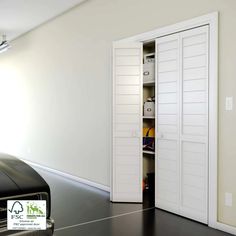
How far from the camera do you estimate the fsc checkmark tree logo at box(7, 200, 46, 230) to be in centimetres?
157

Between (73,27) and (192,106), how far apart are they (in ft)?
9.63

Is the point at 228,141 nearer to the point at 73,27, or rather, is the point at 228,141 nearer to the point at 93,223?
the point at 93,223

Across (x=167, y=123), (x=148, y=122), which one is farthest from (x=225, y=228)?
(x=148, y=122)

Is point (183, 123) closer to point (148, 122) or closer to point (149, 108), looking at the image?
point (149, 108)

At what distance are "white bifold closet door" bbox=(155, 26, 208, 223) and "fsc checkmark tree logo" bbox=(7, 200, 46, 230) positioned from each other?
78.9 inches

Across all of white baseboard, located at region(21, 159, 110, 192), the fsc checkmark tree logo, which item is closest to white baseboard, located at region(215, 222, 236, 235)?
white baseboard, located at region(21, 159, 110, 192)

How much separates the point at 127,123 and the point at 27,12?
3060 mm

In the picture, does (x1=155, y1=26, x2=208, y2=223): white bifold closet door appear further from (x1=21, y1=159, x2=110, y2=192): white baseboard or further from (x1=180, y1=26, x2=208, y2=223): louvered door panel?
(x1=21, y1=159, x2=110, y2=192): white baseboard

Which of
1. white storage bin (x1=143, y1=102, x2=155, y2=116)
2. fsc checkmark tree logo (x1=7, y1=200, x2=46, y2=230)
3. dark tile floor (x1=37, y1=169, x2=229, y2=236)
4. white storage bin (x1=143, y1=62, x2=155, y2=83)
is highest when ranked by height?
white storage bin (x1=143, y1=62, x2=155, y2=83)

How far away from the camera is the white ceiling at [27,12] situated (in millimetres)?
4973

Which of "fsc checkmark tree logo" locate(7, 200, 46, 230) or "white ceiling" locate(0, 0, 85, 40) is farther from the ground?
"white ceiling" locate(0, 0, 85, 40)

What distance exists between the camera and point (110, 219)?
3.28 metres

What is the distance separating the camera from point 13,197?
1616 millimetres

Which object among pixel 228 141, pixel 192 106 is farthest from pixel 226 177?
pixel 192 106
